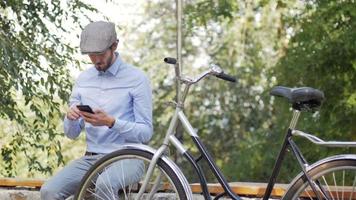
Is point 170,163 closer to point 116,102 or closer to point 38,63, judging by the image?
point 116,102

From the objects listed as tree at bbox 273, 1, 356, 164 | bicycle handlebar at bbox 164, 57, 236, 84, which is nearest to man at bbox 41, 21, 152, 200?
bicycle handlebar at bbox 164, 57, 236, 84

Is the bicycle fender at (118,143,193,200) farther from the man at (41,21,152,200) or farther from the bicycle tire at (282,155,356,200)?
the bicycle tire at (282,155,356,200)

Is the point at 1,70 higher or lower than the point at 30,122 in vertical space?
higher

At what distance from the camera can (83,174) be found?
3883mm

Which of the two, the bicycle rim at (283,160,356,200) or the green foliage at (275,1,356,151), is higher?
the bicycle rim at (283,160,356,200)

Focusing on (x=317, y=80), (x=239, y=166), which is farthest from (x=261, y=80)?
(x=317, y=80)

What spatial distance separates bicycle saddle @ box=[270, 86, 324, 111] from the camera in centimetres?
311

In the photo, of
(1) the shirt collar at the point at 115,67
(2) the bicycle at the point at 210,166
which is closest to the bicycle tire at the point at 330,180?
(2) the bicycle at the point at 210,166

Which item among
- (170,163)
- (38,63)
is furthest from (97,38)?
(38,63)

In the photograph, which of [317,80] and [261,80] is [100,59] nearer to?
[317,80]

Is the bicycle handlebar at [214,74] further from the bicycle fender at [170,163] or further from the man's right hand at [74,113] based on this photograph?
the man's right hand at [74,113]

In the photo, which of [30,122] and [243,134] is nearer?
[30,122]

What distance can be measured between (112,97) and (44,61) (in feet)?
6.89

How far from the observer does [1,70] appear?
17.9 feet
